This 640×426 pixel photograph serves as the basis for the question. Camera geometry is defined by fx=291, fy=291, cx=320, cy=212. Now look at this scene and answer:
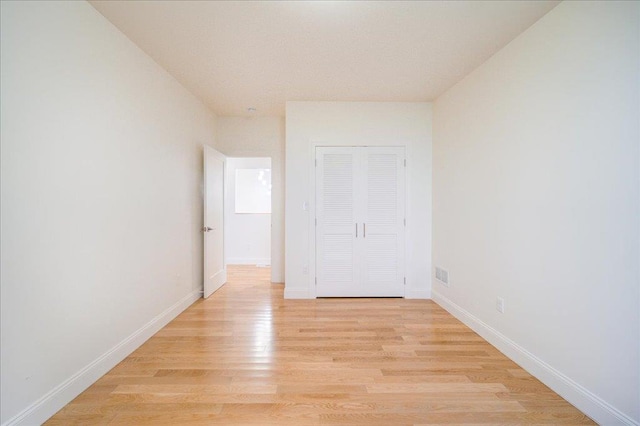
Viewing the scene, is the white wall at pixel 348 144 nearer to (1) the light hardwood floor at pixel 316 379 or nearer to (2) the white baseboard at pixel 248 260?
(1) the light hardwood floor at pixel 316 379

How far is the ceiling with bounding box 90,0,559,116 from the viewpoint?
2100 mm

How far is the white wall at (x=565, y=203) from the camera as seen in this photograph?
162 centimetres

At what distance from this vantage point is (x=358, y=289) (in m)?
4.11

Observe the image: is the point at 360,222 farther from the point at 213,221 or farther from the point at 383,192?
the point at 213,221

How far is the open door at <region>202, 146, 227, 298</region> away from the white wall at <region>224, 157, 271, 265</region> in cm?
176

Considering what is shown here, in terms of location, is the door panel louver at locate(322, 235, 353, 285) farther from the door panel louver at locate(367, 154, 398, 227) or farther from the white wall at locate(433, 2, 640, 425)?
the white wall at locate(433, 2, 640, 425)

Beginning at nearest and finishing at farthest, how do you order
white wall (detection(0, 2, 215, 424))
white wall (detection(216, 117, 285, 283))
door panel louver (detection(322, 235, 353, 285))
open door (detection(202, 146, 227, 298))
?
white wall (detection(0, 2, 215, 424)), open door (detection(202, 146, 227, 298)), door panel louver (detection(322, 235, 353, 285)), white wall (detection(216, 117, 285, 283))

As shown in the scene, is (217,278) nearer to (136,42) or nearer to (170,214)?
(170,214)

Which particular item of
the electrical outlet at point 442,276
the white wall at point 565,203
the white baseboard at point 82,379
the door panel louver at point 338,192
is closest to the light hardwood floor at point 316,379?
the white baseboard at point 82,379

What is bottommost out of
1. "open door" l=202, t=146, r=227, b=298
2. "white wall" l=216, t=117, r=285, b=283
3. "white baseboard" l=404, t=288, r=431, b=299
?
"white baseboard" l=404, t=288, r=431, b=299

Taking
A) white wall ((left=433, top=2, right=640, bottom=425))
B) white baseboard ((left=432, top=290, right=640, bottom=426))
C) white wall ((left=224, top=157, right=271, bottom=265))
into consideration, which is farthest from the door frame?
white wall ((left=224, top=157, right=271, bottom=265))

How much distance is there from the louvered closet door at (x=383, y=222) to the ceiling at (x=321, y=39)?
93 cm

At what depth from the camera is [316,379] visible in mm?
2137

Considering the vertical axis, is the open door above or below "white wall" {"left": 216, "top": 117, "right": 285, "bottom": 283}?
below
